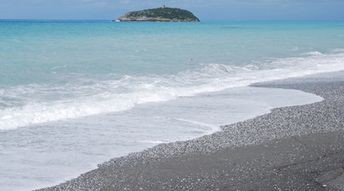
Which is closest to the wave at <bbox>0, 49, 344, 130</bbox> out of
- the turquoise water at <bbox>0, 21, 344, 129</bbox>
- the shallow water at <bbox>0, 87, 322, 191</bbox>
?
the turquoise water at <bbox>0, 21, 344, 129</bbox>

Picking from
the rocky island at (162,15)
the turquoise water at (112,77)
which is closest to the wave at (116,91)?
the turquoise water at (112,77)

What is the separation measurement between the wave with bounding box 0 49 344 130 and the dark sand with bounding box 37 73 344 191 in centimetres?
450

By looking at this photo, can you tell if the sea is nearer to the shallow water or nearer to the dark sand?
the shallow water

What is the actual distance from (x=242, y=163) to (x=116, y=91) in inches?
411

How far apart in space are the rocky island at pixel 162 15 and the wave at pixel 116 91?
513 feet

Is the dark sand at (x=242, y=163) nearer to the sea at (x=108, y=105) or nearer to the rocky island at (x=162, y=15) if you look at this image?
the sea at (x=108, y=105)

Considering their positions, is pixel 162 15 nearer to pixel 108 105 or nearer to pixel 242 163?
pixel 108 105

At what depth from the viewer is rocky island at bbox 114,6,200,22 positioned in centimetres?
18375

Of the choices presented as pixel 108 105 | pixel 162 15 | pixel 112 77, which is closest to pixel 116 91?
pixel 108 105

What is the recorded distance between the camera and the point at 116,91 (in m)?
18.9

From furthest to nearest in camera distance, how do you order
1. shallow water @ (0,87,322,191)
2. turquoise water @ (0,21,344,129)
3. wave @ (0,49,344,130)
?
turquoise water @ (0,21,344,129) < wave @ (0,49,344,130) < shallow water @ (0,87,322,191)

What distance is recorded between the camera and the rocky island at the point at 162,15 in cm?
18375

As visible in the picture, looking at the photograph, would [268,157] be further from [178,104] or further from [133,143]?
[178,104]

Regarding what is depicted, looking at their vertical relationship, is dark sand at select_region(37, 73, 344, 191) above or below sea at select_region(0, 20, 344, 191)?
above
